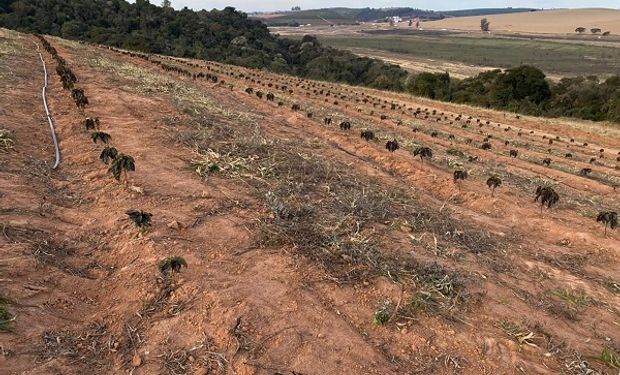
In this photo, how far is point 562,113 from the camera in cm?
4812

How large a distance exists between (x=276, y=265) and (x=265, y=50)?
302 feet

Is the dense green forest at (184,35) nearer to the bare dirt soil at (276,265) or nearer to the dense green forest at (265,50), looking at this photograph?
the dense green forest at (265,50)

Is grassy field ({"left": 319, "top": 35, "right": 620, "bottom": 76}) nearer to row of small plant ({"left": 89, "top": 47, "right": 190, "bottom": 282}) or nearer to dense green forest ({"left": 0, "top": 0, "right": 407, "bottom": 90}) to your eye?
dense green forest ({"left": 0, "top": 0, "right": 407, "bottom": 90})

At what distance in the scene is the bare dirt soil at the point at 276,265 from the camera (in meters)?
4.88

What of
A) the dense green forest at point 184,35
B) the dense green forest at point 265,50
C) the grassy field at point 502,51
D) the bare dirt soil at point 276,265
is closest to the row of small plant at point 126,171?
the bare dirt soil at point 276,265

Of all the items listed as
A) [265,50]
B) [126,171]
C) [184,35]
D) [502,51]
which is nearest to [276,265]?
[126,171]

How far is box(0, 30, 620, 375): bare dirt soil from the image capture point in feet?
16.0

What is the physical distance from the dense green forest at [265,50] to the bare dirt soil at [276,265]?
143 ft

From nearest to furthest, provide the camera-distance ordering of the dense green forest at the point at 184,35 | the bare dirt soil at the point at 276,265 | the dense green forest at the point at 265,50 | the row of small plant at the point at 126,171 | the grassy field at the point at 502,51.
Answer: the bare dirt soil at the point at 276,265 → the row of small plant at the point at 126,171 → the dense green forest at the point at 265,50 → the dense green forest at the point at 184,35 → the grassy field at the point at 502,51

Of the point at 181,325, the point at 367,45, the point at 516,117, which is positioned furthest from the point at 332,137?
the point at 367,45

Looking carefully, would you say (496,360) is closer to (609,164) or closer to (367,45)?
(609,164)

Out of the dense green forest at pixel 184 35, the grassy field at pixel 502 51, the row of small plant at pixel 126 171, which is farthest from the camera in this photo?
the grassy field at pixel 502 51

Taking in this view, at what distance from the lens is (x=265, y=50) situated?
92875mm

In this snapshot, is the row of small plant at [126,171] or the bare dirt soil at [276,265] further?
the row of small plant at [126,171]
